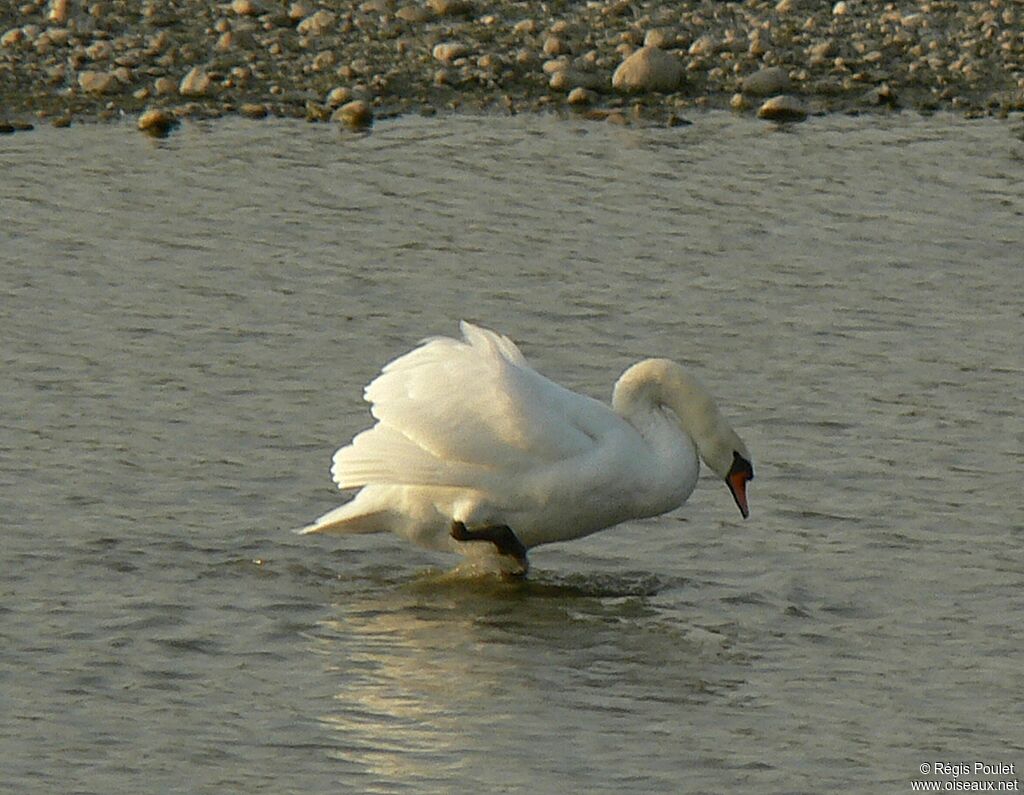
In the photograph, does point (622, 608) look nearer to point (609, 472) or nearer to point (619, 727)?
point (609, 472)

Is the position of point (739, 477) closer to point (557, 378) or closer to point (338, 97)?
point (557, 378)

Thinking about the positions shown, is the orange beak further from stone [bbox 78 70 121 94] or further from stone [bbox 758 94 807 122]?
stone [bbox 78 70 121 94]

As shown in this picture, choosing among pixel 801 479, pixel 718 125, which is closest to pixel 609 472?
pixel 801 479

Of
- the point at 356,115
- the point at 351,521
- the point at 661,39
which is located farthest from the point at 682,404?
the point at 661,39

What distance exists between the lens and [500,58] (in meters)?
16.2

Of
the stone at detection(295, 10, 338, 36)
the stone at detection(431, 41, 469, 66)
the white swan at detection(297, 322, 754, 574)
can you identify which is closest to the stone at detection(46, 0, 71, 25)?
the stone at detection(295, 10, 338, 36)

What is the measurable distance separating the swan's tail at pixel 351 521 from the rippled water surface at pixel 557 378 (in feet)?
0.57

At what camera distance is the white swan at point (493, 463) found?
848cm

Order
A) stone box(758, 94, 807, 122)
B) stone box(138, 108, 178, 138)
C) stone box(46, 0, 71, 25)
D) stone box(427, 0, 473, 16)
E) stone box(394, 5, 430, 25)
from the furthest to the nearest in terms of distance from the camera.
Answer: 1. stone box(427, 0, 473, 16)
2. stone box(394, 5, 430, 25)
3. stone box(46, 0, 71, 25)
4. stone box(758, 94, 807, 122)
5. stone box(138, 108, 178, 138)

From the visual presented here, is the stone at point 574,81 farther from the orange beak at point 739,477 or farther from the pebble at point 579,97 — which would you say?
the orange beak at point 739,477

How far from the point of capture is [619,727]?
7.22m

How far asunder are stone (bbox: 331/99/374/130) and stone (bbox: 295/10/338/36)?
1.43 metres

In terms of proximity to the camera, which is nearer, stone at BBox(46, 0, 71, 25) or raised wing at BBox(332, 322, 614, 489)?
raised wing at BBox(332, 322, 614, 489)

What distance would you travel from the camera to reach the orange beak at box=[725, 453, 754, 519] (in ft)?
29.3
